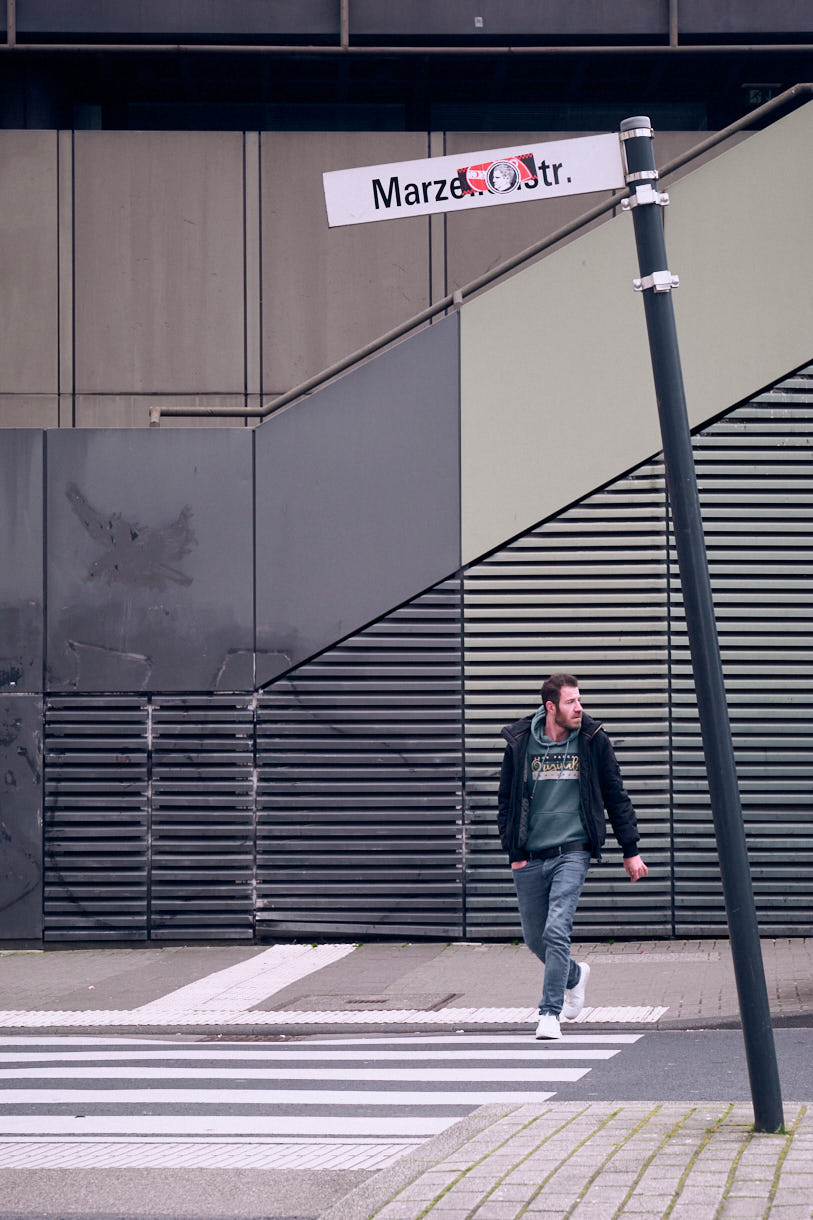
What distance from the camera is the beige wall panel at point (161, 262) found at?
15.4m

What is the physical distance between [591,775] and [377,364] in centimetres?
503

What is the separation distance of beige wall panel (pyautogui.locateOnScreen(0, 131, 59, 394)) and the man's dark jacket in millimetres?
8533

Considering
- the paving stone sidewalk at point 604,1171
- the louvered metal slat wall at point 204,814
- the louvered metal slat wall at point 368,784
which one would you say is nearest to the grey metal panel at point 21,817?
the louvered metal slat wall at point 204,814

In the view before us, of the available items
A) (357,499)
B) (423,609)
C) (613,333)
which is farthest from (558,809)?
(613,333)

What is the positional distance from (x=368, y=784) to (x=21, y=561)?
329cm

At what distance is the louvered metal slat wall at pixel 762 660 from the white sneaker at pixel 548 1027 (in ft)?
13.3

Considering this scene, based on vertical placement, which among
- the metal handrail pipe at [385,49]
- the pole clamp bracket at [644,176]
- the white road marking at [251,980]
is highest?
the metal handrail pipe at [385,49]

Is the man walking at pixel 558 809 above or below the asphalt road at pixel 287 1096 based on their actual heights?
above

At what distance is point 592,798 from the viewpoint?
8.45 metres

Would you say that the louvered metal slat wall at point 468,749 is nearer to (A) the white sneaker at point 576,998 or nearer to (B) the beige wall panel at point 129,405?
(A) the white sneaker at point 576,998

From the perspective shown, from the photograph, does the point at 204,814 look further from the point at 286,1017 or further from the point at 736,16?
the point at 736,16

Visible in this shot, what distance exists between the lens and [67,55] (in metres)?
16.2

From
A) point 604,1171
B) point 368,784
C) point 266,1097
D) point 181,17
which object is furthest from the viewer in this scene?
point 181,17

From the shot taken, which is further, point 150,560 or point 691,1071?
point 150,560
